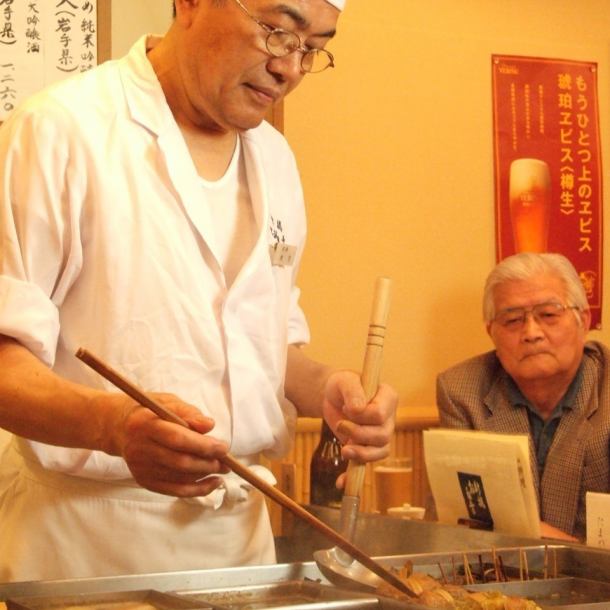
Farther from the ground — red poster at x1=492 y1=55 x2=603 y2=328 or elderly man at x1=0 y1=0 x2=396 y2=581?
red poster at x1=492 y1=55 x2=603 y2=328

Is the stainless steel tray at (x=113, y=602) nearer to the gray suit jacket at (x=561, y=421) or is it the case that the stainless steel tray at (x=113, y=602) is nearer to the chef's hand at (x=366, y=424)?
the chef's hand at (x=366, y=424)

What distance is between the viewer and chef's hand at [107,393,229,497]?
110cm

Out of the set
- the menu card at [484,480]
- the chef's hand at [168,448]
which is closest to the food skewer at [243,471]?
the chef's hand at [168,448]

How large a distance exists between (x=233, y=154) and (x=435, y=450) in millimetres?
785

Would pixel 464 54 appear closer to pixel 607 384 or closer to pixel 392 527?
pixel 607 384

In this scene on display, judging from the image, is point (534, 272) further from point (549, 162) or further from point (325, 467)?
point (325, 467)

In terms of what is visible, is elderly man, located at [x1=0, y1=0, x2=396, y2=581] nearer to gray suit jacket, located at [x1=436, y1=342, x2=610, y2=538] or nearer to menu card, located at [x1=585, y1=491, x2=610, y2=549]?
menu card, located at [x1=585, y1=491, x2=610, y2=549]

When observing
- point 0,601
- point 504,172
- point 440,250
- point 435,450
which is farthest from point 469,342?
point 0,601

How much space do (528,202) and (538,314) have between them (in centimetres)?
52

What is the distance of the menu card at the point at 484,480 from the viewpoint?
1965 millimetres

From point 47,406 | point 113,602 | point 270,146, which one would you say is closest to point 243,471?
point 113,602

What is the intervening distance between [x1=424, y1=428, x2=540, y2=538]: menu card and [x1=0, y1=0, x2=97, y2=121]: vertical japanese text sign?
121 centimetres

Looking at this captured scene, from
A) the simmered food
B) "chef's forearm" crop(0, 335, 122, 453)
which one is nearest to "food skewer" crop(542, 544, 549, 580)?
the simmered food

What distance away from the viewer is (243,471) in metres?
1.12
